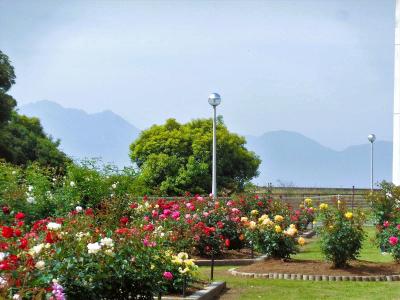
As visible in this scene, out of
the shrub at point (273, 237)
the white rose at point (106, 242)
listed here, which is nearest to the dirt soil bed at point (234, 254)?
the shrub at point (273, 237)

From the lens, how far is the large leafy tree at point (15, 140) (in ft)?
115

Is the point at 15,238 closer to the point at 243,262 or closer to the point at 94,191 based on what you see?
the point at 243,262

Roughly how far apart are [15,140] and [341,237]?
2826 cm

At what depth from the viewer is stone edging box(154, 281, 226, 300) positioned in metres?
9.65

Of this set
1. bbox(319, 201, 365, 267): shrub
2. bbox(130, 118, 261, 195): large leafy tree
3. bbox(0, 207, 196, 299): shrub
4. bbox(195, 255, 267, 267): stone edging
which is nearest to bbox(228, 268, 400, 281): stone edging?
bbox(319, 201, 365, 267): shrub

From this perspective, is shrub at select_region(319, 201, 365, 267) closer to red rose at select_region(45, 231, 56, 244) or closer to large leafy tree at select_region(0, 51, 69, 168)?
red rose at select_region(45, 231, 56, 244)

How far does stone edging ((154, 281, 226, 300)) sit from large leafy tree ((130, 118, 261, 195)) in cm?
2280

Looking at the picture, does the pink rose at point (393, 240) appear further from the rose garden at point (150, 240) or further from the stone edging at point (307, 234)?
the stone edging at point (307, 234)

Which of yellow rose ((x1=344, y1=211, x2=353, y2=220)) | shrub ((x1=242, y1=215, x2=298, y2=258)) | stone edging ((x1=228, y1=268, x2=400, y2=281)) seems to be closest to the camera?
stone edging ((x1=228, y1=268, x2=400, y2=281))

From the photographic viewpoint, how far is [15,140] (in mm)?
38219

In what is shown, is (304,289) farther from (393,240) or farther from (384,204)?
(384,204)

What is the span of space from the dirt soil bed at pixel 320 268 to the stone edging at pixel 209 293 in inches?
77.2

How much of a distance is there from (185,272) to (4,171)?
27.1ft

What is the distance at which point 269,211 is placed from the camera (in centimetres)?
1934
